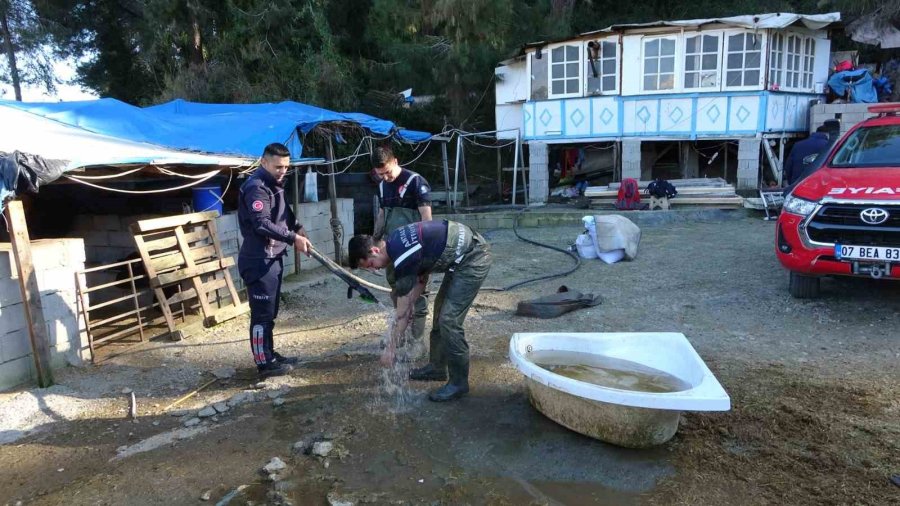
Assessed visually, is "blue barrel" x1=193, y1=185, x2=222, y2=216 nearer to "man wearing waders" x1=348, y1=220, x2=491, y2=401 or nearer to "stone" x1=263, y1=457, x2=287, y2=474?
"man wearing waders" x1=348, y1=220, x2=491, y2=401

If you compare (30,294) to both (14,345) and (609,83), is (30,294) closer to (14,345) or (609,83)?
(14,345)

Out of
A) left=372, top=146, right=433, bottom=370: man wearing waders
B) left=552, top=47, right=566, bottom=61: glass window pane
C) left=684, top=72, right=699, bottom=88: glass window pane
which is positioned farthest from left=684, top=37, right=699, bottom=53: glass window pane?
left=372, top=146, right=433, bottom=370: man wearing waders

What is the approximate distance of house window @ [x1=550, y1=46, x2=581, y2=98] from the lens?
14.5 m

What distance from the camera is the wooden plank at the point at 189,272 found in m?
5.73

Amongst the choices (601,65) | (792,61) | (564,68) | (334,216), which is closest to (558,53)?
(564,68)

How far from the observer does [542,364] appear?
4.15 meters

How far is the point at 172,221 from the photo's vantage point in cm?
597

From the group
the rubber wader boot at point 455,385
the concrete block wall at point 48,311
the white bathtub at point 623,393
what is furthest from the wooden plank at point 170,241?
the white bathtub at point 623,393

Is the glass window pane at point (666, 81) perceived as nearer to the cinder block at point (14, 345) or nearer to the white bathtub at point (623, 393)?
the white bathtub at point (623, 393)

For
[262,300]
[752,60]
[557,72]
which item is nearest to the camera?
[262,300]

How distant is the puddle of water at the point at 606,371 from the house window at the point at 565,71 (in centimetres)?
1154

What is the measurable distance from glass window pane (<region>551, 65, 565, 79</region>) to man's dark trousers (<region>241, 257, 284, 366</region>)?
37.9 ft

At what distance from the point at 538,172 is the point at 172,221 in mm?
10727

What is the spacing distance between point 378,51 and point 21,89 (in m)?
16.0
